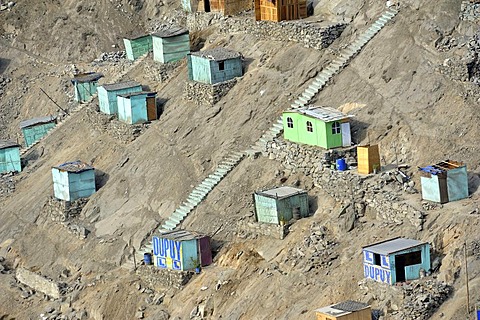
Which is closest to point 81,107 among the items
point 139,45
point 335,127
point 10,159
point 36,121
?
point 36,121

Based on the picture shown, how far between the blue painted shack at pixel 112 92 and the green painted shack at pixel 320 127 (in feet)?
43.2

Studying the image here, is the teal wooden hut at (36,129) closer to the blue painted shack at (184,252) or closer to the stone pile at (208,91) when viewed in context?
the stone pile at (208,91)

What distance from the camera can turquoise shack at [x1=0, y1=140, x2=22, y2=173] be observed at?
71938 mm

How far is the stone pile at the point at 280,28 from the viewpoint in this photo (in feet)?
210

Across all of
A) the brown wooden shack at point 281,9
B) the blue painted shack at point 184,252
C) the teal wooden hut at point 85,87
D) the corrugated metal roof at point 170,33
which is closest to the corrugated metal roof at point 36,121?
the teal wooden hut at point 85,87

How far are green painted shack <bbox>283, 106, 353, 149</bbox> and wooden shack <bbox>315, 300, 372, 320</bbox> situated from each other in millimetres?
Result: 10398

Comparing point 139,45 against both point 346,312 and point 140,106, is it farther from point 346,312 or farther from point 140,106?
point 346,312

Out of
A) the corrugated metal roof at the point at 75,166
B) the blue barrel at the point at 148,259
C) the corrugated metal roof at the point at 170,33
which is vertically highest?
the corrugated metal roof at the point at 170,33

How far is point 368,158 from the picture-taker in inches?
2121

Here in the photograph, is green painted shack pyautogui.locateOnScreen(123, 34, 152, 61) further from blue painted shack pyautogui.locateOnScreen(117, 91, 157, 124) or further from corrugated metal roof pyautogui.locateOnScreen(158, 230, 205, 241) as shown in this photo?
corrugated metal roof pyautogui.locateOnScreen(158, 230, 205, 241)

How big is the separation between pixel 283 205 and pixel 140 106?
47.3 feet

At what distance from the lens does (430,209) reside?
50844mm

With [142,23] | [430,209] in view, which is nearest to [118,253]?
[430,209]

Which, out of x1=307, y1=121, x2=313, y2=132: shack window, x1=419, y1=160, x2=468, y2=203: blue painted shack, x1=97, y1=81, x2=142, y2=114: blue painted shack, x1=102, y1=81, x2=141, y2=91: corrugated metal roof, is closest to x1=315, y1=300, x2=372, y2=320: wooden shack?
x1=419, y1=160, x2=468, y2=203: blue painted shack
